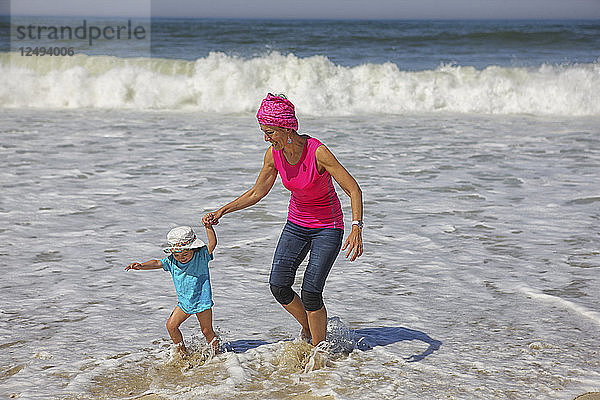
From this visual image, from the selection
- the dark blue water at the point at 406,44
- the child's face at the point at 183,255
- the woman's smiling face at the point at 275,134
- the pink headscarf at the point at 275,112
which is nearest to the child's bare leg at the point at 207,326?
the child's face at the point at 183,255

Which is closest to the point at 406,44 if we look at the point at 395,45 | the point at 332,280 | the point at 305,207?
→ the point at 395,45

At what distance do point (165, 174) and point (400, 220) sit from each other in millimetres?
3750

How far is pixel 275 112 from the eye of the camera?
369 cm

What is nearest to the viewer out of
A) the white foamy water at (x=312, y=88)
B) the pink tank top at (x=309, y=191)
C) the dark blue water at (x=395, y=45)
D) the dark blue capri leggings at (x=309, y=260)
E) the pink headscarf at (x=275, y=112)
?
the pink headscarf at (x=275, y=112)

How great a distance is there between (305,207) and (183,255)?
0.75 meters

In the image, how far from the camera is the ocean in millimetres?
4055

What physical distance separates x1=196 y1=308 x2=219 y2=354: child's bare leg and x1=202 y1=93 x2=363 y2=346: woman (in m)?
0.41

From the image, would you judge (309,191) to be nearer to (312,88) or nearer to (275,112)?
(275,112)

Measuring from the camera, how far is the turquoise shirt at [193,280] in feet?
12.7

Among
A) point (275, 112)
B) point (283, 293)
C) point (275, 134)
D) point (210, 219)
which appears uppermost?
point (275, 112)

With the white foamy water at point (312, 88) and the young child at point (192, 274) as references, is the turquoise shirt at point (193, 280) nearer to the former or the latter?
the young child at point (192, 274)

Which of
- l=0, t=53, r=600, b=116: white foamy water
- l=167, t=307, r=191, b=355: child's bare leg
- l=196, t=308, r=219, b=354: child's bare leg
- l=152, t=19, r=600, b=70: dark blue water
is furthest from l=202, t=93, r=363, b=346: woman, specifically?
l=152, t=19, r=600, b=70: dark blue water

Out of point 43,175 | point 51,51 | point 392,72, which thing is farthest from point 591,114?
point 51,51

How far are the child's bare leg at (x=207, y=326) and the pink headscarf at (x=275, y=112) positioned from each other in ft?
3.82
